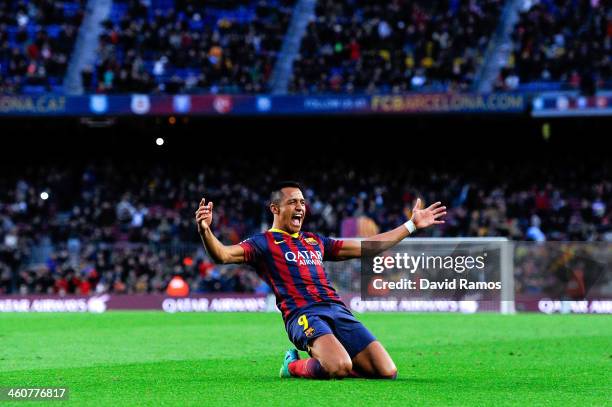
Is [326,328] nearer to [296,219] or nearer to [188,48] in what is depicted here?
[296,219]

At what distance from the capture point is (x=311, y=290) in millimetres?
11094

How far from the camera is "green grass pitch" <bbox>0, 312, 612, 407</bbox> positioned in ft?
30.6

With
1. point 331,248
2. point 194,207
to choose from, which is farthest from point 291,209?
point 194,207

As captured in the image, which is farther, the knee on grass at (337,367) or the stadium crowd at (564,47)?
the stadium crowd at (564,47)

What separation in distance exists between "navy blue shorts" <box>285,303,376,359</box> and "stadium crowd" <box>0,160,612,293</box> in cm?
2162

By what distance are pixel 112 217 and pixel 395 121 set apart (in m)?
9.72

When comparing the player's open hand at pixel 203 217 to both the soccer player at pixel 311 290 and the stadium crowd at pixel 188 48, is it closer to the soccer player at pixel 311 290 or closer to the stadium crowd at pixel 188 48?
the soccer player at pixel 311 290

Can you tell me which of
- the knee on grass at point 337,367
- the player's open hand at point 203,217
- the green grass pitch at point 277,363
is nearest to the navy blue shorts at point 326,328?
the knee on grass at point 337,367

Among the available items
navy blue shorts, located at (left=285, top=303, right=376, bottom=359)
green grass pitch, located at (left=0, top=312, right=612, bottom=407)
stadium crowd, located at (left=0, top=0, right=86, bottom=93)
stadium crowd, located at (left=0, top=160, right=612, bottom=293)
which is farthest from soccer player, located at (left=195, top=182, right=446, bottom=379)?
stadium crowd, located at (left=0, top=0, right=86, bottom=93)

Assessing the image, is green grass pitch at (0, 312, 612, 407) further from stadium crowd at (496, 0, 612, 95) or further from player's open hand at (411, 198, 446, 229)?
stadium crowd at (496, 0, 612, 95)

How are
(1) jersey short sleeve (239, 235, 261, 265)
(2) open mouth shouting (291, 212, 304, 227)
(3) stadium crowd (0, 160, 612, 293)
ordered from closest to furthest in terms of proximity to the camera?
(1) jersey short sleeve (239, 235, 261, 265)
(2) open mouth shouting (291, 212, 304, 227)
(3) stadium crowd (0, 160, 612, 293)

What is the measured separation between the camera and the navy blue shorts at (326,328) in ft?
35.1

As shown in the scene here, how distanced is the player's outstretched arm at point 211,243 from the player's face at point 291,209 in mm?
583

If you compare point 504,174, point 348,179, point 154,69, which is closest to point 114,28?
point 154,69
